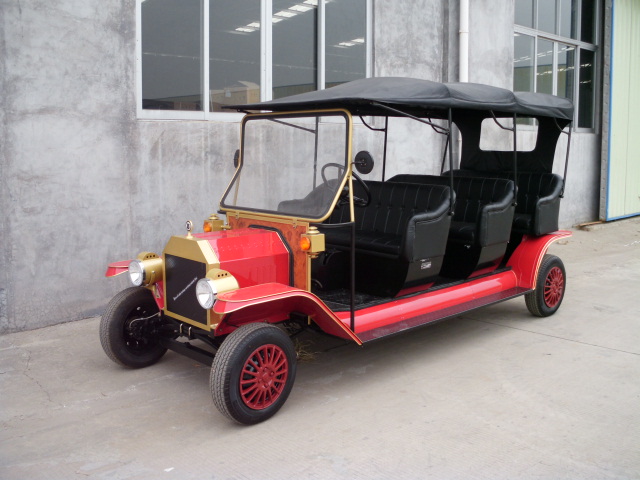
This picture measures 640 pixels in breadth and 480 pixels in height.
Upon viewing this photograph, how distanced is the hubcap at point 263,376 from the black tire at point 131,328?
3.55 feet

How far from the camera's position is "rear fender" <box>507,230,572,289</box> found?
565 cm

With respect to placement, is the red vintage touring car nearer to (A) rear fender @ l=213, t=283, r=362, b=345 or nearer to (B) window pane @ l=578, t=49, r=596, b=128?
(A) rear fender @ l=213, t=283, r=362, b=345

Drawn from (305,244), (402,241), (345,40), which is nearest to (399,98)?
(402,241)

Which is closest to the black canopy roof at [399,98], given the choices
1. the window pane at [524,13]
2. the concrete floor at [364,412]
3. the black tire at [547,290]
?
the black tire at [547,290]

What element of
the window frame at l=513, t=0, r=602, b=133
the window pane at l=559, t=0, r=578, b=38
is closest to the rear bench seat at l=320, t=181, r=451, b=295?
the window frame at l=513, t=0, r=602, b=133

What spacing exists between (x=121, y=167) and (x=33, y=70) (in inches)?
41.8

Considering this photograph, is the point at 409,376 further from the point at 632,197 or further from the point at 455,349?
the point at 632,197

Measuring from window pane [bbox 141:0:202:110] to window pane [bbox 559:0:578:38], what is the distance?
24.3 ft

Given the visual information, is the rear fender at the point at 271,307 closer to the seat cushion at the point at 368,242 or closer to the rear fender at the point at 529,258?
the seat cushion at the point at 368,242

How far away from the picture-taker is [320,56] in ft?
24.3

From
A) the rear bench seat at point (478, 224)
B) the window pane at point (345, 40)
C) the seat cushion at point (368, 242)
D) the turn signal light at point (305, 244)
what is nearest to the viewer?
the turn signal light at point (305, 244)

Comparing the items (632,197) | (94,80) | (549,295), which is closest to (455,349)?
(549,295)

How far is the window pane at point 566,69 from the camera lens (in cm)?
1131

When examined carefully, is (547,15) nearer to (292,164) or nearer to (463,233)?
(463,233)
